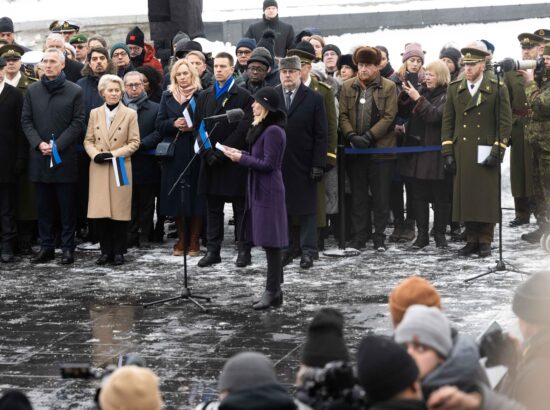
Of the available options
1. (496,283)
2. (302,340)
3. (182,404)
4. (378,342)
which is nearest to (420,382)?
(378,342)

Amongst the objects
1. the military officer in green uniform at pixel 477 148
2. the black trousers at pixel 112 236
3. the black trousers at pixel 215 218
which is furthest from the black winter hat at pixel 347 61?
the black trousers at pixel 112 236

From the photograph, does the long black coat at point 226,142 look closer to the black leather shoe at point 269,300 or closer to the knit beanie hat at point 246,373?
the black leather shoe at point 269,300

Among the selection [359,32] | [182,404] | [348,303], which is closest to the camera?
[182,404]

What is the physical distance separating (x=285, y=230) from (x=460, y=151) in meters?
2.97

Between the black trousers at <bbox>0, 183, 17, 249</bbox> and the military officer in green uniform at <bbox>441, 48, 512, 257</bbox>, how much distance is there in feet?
15.1

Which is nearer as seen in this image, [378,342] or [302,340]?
[378,342]

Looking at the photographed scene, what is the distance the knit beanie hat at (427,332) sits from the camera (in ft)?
19.6

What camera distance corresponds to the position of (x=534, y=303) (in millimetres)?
6316

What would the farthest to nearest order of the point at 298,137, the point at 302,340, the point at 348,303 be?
the point at 298,137
the point at 348,303
the point at 302,340

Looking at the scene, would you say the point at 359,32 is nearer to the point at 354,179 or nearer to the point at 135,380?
the point at 354,179

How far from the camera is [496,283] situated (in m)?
12.3

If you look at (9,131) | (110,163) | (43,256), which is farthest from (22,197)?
(110,163)

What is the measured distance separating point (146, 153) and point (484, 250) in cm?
376

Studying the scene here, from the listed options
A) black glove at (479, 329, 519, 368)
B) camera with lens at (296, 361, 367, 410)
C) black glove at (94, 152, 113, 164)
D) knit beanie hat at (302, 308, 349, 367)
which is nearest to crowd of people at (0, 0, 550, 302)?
black glove at (94, 152, 113, 164)
